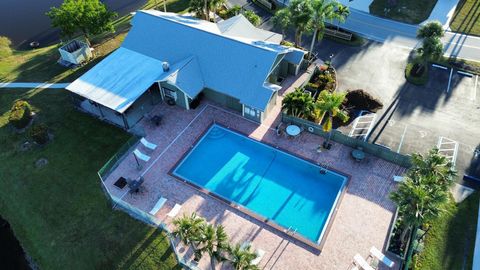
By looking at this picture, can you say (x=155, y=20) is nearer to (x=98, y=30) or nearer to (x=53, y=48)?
(x=98, y=30)

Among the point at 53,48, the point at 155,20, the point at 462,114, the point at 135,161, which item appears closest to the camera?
the point at 135,161

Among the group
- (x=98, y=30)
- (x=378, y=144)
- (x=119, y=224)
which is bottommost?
(x=119, y=224)

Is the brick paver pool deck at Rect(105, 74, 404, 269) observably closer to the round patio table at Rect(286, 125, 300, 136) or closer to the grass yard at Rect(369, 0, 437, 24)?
the round patio table at Rect(286, 125, 300, 136)

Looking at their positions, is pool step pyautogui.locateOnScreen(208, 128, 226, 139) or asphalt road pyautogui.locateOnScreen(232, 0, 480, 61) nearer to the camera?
pool step pyautogui.locateOnScreen(208, 128, 226, 139)

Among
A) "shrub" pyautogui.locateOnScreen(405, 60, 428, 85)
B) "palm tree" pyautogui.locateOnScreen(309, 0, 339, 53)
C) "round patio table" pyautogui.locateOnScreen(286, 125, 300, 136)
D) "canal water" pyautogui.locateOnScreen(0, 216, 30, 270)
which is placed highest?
"palm tree" pyautogui.locateOnScreen(309, 0, 339, 53)

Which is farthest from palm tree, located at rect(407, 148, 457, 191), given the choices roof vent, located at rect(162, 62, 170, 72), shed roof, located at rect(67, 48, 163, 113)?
shed roof, located at rect(67, 48, 163, 113)

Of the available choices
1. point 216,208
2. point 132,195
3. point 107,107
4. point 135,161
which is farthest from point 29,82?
point 216,208

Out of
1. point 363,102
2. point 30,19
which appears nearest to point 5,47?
point 30,19
